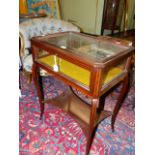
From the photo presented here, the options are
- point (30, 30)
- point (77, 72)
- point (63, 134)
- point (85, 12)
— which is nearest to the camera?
point (77, 72)

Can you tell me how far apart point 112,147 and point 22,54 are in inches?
57.3

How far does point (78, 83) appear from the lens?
1.09 m

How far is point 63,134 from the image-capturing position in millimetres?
1549

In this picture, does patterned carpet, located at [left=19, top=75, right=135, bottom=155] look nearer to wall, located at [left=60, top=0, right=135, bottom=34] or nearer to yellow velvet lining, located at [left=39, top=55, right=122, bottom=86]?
yellow velvet lining, located at [left=39, top=55, right=122, bottom=86]

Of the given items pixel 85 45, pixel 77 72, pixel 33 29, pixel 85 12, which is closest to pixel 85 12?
pixel 85 12

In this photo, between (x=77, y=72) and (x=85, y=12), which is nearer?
(x=77, y=72)

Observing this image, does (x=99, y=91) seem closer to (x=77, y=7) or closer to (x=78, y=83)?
(x=78, y=83)

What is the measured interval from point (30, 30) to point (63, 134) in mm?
1334

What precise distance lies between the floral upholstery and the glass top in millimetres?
741

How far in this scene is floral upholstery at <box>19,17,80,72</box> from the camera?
2.02 meters

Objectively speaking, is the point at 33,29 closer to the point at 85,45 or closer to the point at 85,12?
the point at 85,45

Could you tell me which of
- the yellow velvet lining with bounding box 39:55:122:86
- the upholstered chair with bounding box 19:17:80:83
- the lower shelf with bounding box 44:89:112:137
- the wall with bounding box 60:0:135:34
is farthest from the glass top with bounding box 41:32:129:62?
the wall with bounding box 60:0:135:34
